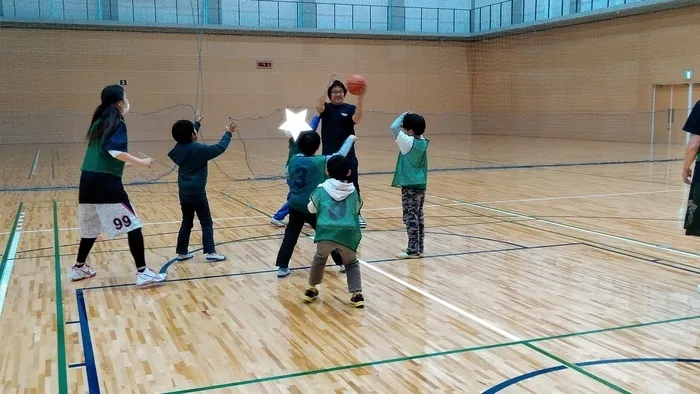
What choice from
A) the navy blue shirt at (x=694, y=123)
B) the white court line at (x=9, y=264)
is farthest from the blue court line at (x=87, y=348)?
the navy blue shirt at (x=694, y=123)

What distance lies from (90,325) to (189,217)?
1844mm

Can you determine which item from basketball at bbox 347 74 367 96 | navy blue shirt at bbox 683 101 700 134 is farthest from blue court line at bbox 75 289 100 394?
navy blue shirt at bbox 683 101 700 134

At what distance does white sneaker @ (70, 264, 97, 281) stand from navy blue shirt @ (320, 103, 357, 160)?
8.12 feet

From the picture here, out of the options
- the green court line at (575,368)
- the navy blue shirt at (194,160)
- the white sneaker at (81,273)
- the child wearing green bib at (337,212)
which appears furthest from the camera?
the navy blue shirt at (194,160)

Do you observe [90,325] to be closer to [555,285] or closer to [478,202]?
[555,285]

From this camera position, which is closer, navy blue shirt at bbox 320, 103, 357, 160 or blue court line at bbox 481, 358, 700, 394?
blue court line at bbox 481, 358, 700, 394

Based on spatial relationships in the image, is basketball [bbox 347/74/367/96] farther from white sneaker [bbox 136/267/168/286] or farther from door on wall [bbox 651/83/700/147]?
door on wall [bbox 651/83/700/147]

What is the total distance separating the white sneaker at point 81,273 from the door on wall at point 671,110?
20.8 m

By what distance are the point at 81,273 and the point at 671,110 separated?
835 inches

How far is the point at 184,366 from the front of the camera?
147 inches

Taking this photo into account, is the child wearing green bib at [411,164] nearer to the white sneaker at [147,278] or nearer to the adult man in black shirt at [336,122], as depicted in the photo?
the adult man in black shirt at [336,122]

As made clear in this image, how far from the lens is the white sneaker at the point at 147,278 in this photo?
5414mm

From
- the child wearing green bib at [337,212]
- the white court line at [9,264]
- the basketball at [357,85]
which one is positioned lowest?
the white court line at [9,264]

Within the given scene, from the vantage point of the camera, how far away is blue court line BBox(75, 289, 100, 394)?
3.48 metres
